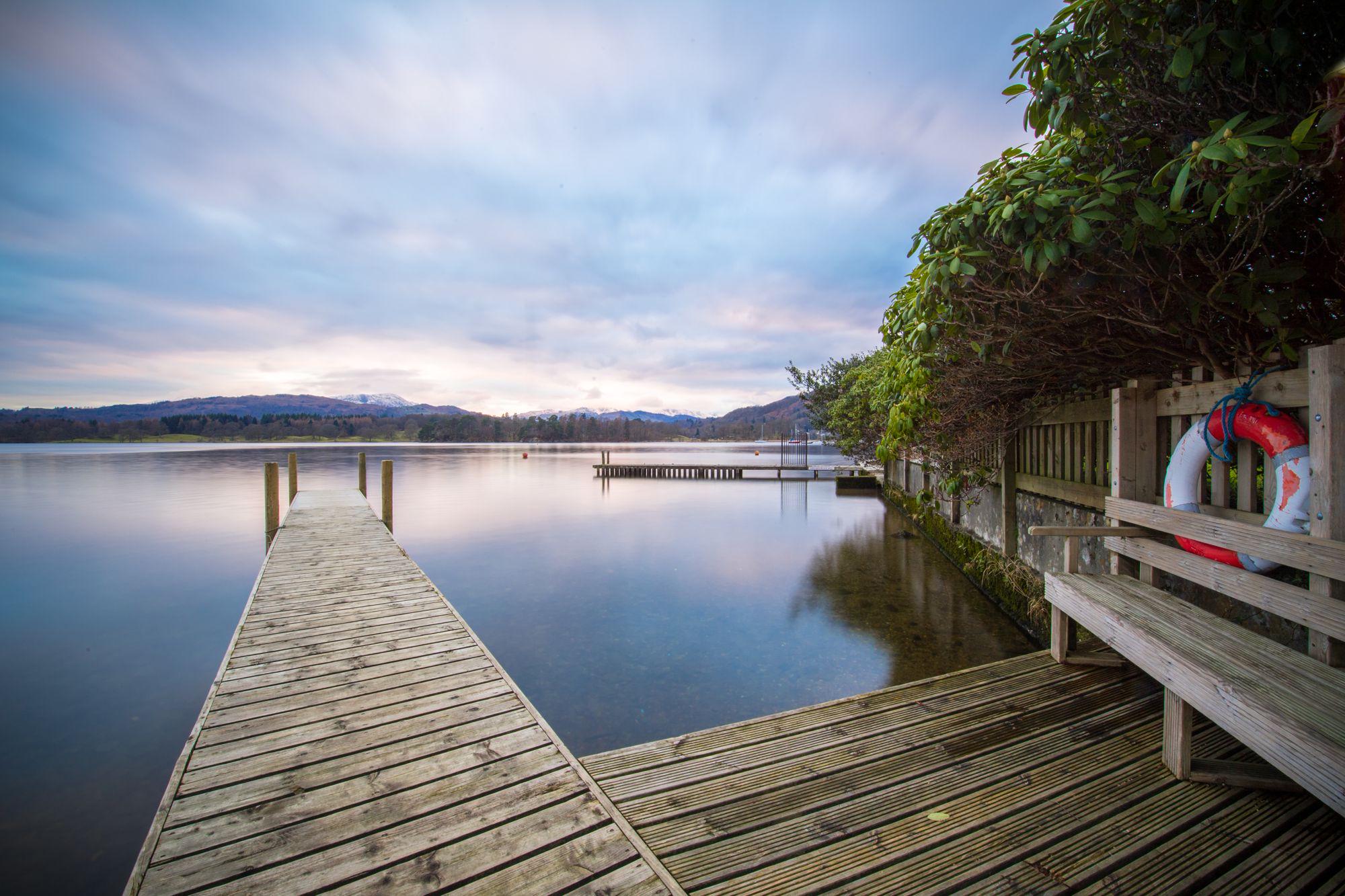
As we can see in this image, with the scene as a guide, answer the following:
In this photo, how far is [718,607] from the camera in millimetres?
6090

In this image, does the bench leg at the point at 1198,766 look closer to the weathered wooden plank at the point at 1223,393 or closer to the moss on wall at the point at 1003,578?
the weathered wooden plank at the point at 1223,393

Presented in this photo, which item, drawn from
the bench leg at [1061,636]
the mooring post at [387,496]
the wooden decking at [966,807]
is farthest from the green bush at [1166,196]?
the mooring post at [387,496]

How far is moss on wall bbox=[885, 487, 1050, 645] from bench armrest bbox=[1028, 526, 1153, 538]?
Result: 1712mm

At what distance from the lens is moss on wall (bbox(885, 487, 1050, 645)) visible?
4.63m

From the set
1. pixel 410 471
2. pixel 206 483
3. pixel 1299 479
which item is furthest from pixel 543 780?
pixel 410 471

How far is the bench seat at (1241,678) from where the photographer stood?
1.36 metres

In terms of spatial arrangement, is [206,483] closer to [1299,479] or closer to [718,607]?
[718,607]

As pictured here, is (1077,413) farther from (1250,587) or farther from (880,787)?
(880,787)

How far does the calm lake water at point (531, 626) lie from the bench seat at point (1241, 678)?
1994 millimetres

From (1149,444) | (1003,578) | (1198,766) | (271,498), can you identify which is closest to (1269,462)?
(1149,444)

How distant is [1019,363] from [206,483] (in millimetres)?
25865

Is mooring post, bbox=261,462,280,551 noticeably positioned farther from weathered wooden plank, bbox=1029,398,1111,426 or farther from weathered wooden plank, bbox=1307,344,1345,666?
weathered wooden plank, bbox=1307,344,1345,666

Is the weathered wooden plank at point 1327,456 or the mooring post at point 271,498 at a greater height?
the weathered wooden plank at point 1327,456

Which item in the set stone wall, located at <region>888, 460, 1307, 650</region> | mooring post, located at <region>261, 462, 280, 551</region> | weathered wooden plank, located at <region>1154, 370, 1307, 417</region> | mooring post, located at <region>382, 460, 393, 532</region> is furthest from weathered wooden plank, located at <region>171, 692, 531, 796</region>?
mooring post, located at <region>382, 460, 393, 532</region>
